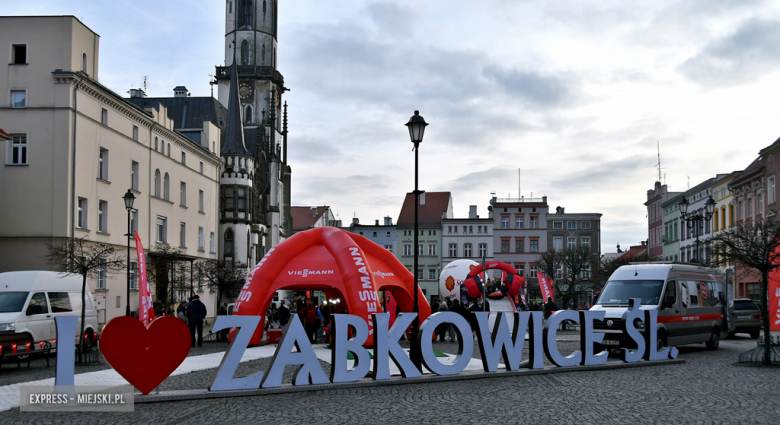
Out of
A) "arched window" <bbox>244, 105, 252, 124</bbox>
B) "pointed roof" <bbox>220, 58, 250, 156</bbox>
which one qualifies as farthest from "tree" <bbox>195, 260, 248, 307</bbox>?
"arched window" <bbox>244, 105, 252, 124</bbox>

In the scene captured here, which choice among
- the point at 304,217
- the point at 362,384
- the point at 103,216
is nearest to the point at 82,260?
the point at 362,384

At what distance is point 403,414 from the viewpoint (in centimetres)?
1034

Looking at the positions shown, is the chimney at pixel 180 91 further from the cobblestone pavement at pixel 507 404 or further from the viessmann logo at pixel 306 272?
the cobblestone pavement at pixel 507 404

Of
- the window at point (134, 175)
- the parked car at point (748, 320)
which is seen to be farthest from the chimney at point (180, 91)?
the parked car at point (748, 320)

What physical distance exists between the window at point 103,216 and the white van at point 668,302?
2449cm

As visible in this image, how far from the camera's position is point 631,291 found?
1942 cm

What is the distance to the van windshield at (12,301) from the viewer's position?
18.2 m

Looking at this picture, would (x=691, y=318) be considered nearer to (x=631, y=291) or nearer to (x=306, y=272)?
(x=631, y=291)

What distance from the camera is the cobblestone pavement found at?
9945 millimetres

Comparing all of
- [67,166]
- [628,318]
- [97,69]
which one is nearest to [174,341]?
[628,318]

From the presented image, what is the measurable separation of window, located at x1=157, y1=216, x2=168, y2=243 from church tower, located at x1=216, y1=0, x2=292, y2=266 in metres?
25.2

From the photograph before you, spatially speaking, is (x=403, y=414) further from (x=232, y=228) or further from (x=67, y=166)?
(x=232, y=228)

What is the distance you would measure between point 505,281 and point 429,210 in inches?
2268

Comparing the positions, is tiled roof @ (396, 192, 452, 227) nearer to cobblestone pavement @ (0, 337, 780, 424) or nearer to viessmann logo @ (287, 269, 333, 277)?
viessmann logo @ (287, 269, 333, 277)
